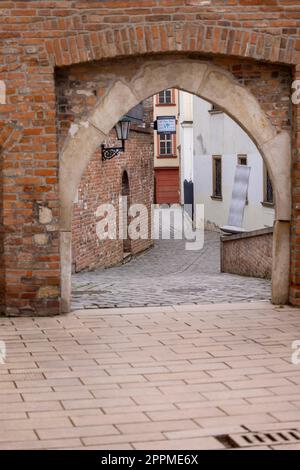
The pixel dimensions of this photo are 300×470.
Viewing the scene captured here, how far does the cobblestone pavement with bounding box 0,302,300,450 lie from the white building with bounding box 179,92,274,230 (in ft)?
39.1

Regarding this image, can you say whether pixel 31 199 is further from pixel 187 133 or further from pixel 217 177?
pixel 187 133

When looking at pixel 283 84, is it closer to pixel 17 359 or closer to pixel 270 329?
pixel 270 329

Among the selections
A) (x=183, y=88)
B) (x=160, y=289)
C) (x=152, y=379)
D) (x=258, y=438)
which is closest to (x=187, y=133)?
(x=160, y=289)

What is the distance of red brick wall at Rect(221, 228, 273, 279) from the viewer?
1355 cm

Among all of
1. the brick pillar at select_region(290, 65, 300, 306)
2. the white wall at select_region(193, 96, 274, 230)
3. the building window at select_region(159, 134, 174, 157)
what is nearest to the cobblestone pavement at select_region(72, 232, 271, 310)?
the brick pillar at select_region(290, 65, 300, 306)

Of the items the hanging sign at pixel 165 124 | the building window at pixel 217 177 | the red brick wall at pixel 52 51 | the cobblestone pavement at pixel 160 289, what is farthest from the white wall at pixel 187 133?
the red brick wall at pixel 52 51

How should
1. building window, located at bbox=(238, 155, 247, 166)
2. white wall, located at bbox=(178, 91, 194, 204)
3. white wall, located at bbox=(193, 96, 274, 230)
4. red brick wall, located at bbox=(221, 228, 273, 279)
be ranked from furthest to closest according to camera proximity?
white wall, located at bbox=(178, 91, 194, 204)
building window, located at bbox=(238, 155, 247, 166)
white wall, located at bbox=(193, 96, 274, 230)
red brick wall, located at bbox=(221, 228, 273, 279)

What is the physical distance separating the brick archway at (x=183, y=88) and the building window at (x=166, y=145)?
121ft

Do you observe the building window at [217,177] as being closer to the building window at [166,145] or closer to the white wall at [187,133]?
the white wall at [187,133]

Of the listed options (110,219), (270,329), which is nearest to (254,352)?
(270,329)

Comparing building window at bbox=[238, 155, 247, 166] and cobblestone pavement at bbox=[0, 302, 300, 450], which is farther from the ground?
building window at bbox=[238, 155, 247, 166]

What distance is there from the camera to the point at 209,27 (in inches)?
353

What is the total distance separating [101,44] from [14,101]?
3.31ft

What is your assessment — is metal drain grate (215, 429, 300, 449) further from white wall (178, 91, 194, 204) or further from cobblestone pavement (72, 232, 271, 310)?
white wall (178, 91, 194, 204)
